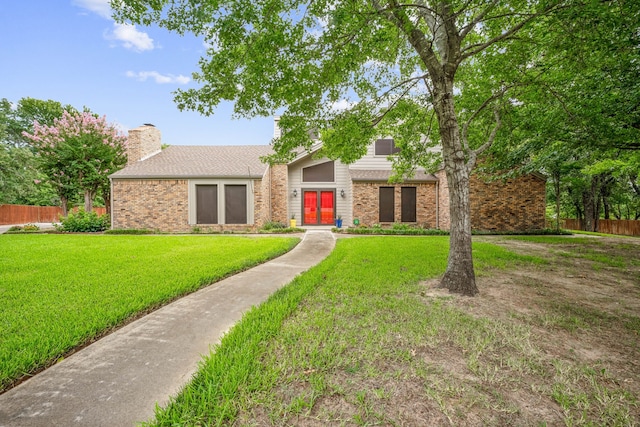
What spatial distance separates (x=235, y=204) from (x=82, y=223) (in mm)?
6926

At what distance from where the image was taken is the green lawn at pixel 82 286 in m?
2.37

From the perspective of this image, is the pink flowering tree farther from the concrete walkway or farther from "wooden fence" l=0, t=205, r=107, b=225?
the concrete walkway

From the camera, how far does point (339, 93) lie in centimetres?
552

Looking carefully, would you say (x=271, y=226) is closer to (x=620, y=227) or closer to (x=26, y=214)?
(x=620, y=227)

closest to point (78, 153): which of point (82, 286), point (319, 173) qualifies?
point (319, 173)

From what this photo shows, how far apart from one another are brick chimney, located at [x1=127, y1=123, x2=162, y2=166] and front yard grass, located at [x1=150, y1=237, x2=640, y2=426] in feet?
47.2

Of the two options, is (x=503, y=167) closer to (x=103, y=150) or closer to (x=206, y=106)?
(x=206, y=106)

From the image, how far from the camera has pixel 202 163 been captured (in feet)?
45.5

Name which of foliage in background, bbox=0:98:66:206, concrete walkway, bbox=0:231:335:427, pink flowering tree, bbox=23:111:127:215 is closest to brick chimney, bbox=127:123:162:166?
pink flowering tree, bbox=23:111:127:215

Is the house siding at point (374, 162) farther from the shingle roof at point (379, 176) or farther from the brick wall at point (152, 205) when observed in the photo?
the brick wall at point (152, 205)

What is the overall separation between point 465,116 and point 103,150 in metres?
17.8

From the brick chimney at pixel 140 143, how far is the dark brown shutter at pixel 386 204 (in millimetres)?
12932

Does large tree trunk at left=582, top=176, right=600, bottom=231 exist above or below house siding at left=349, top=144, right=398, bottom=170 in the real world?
below

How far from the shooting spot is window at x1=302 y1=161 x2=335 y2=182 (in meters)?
14.9
